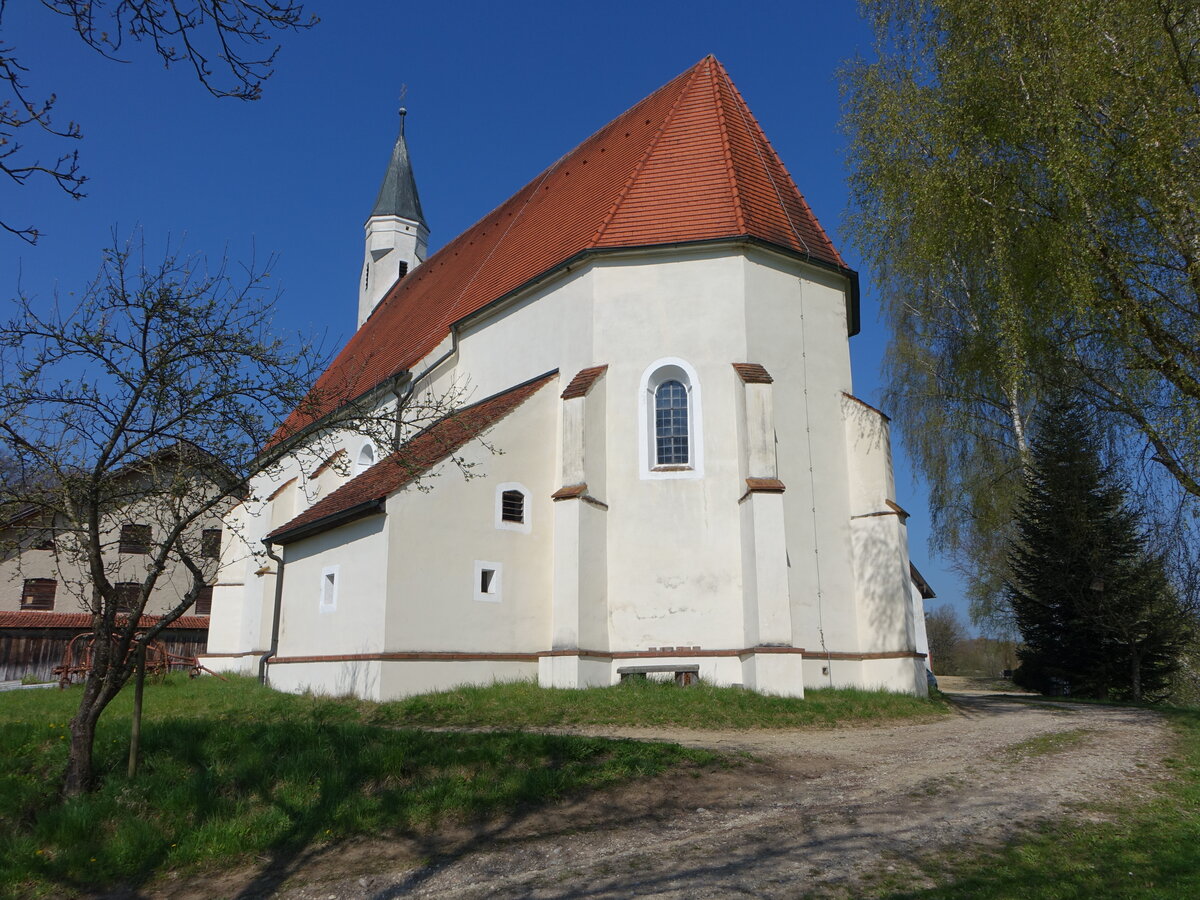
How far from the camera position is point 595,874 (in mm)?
6141

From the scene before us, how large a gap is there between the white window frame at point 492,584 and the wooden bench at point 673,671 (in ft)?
7.49

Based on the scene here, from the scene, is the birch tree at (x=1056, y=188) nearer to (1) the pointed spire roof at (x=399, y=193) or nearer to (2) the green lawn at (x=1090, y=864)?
(2) the green lawn at (x=1090, y=864)

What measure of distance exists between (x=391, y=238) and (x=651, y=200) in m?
20.6

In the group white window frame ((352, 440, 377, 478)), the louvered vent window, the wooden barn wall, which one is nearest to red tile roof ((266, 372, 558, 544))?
the louvered vent window

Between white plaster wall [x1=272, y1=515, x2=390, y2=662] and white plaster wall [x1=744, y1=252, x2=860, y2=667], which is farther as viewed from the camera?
white plaster wall [x1=744, y1=252, x2=860, y2=667]

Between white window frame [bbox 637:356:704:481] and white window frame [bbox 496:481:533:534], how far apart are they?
6.51 ft

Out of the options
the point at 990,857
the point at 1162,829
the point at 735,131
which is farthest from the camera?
the point at 735,131

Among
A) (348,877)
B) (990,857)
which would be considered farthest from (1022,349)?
(348,877)

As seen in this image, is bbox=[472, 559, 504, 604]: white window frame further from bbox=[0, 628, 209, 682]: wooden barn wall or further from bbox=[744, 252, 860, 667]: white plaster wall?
bbox=[0, 628, 209, 682]: wooden barn wall

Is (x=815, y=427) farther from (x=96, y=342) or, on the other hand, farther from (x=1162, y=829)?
(x=96, y=342)

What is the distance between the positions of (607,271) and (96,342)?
9.47 meters

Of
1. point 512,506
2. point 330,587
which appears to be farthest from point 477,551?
point 330,587

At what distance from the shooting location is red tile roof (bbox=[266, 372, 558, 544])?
14492mm

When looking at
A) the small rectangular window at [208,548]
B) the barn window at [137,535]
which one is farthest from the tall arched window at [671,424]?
the barn window at [137,535]
